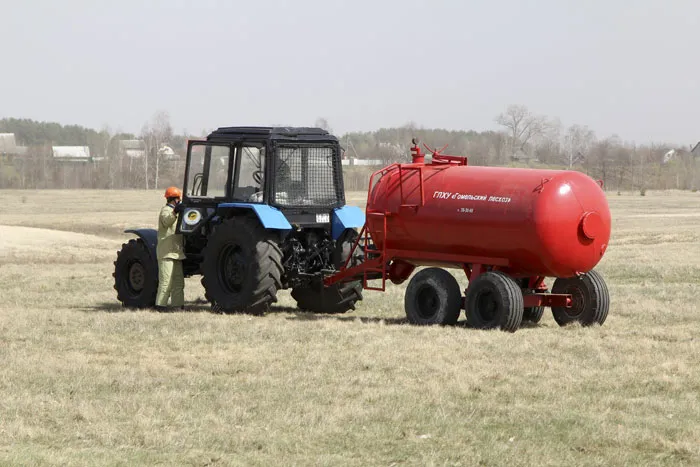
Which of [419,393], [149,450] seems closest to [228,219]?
[419,393]

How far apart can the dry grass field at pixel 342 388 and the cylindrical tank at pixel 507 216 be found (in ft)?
3.36

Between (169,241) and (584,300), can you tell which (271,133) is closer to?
(169,241)

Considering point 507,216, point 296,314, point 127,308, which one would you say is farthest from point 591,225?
point 127,308

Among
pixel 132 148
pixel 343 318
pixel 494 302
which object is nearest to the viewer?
pixel 494 302

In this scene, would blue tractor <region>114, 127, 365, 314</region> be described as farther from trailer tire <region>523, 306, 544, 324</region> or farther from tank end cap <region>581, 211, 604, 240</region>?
tank end cap <region>581, 211, 604, 240</region>

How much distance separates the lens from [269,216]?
16.6 m

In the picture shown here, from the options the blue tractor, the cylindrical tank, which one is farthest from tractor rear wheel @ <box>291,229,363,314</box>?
the cylindrical tank

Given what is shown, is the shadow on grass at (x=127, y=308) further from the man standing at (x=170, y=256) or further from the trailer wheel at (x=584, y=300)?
the trailer wheel at (x=584, y=300)

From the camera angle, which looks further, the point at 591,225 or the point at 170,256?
the point at 170,256

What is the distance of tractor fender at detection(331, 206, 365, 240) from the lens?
17406mm

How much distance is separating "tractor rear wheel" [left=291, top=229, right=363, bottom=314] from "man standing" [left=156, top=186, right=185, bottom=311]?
1.84 metres

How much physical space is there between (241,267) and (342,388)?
6.13 m

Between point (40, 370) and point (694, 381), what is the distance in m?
6.64

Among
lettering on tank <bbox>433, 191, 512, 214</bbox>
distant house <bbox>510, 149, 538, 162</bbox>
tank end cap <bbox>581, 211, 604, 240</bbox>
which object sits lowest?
tank end cap <bbox>581, 211, 604, 240</bbox>
